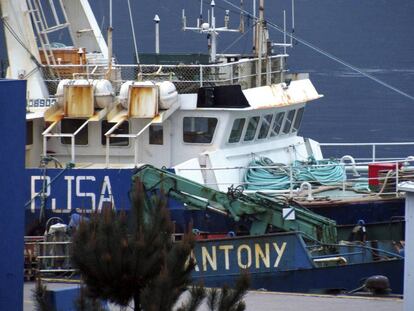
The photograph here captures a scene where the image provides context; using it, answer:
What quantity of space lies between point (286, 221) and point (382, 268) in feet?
5.94

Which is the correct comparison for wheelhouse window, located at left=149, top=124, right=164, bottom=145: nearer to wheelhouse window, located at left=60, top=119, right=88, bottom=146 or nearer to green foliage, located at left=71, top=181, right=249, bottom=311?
wheelhouse window, located at left=60, top=119, right=88, bottom=146

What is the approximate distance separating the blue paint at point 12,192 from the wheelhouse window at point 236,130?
11046mm

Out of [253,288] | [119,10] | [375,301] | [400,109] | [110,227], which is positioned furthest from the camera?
[119,10]

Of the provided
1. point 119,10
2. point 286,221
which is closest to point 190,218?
point 286,221

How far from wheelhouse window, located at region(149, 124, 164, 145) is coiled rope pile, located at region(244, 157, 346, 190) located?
170 cm

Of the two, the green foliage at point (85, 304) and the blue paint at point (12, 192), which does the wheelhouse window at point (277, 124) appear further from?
the green foliage at point (85, 304)

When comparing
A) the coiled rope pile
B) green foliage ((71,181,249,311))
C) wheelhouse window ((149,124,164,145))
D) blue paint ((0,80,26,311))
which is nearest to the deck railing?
wheelhouse window ((149,124,164,145))

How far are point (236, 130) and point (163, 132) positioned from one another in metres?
1.35

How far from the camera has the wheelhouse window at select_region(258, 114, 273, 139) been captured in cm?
2818

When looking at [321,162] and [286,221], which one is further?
[321,162]

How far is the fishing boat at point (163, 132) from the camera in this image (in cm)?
2616

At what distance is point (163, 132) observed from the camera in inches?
1070

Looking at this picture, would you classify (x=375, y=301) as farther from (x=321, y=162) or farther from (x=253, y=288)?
(x=321, y=162)

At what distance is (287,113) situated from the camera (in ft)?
95.4
